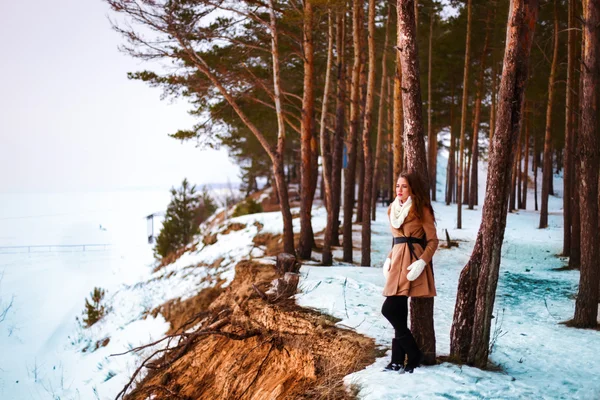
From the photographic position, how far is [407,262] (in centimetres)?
482

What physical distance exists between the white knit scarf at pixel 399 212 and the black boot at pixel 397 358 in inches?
45.7

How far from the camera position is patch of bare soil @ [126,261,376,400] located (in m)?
5.71

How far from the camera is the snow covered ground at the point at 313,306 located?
4887 millimetres

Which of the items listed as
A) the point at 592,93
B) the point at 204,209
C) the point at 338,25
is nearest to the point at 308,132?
the point at 338,25

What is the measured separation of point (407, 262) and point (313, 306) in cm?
282

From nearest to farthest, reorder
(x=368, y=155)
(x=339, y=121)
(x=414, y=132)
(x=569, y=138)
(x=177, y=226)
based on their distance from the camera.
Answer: (x=414, y=132) < (x=368, y=155) < (x=339, y=121) < (x=569, y=138) < (x=177, y=226)

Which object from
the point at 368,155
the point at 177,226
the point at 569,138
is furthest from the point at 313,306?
the point at 177,226

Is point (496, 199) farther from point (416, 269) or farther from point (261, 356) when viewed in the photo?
point (261, 356)

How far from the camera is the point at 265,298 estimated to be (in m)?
8.02

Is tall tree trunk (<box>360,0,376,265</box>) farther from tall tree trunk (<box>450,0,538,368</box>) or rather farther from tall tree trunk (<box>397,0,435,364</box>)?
tall tree trunk (<box>450,0,538,368</box>)

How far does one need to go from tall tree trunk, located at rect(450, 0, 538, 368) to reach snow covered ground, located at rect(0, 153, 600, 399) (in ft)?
1.20

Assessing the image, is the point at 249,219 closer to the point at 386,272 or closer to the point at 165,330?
the point at 165,330

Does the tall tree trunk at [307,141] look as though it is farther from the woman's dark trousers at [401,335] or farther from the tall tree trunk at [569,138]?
the woman's dark trousers at [401,335]

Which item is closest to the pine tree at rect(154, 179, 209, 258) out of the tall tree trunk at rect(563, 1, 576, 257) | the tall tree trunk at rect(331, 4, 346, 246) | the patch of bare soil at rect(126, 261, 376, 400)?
the tall tree trunk at rect(331, 4, 346, 246)
